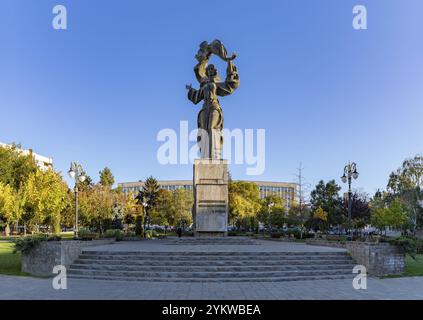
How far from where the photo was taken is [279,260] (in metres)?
13.9

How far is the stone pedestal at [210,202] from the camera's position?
21422mm

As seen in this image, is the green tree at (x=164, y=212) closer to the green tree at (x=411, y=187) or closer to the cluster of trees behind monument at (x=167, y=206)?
the cluster of trees behind monument at (x=167, y=206)

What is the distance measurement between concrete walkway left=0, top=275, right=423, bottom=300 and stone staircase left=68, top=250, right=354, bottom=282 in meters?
0.65

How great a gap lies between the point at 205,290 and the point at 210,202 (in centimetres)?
1096

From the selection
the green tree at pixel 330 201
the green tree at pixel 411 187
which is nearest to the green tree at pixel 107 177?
the green tree at pixel 330 201

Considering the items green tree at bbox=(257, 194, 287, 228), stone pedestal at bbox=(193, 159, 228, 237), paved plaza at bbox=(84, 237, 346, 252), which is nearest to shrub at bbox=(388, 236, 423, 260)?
paved plaza at bbox=(84, 237, 346, 252)

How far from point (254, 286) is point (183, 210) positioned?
45912 millimetres

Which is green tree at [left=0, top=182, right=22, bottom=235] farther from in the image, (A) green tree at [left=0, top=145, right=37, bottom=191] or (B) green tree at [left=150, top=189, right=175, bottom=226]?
(B) green tree at [left=150, top=189, right=175, bottom=226]

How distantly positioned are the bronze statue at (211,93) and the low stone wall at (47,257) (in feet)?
34.9

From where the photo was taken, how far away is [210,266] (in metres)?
13.1

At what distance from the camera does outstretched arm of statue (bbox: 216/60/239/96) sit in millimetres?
23562
